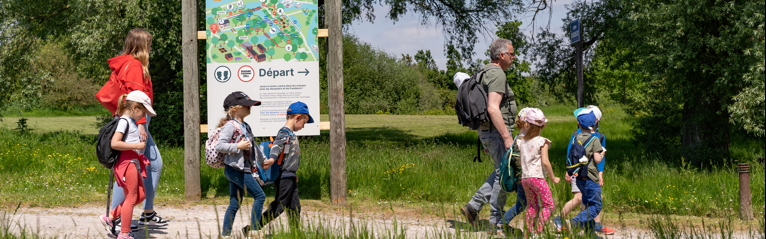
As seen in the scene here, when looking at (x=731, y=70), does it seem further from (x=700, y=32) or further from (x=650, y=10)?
(x=650, y=10)

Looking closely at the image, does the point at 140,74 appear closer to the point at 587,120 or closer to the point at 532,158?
the point at 532,158

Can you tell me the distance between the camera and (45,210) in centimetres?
579

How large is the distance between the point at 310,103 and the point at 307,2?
1112mm

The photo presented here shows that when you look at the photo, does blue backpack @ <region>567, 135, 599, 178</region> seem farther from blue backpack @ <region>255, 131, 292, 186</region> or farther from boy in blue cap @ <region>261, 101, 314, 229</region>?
blue backpack @ <region>255, 131, 292, 186</region>

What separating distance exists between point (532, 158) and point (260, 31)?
132 inches

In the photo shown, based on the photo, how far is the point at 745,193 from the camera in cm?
584

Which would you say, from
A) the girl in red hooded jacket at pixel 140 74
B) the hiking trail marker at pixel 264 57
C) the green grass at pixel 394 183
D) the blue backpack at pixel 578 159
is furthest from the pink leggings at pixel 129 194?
the blue backpack at pixel 578 159

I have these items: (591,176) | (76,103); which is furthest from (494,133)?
(76,103)

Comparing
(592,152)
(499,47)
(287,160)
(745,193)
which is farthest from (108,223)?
(745,193)

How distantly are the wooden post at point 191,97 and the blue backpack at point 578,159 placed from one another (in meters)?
3.99

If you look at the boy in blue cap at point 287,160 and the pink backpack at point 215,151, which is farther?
the boy in blue cap at point 287,160

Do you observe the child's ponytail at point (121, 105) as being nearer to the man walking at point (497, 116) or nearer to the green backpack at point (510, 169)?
the man walking at point (497, 116)

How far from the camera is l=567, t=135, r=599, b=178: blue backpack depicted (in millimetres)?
4805

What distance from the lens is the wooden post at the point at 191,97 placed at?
6246mm
